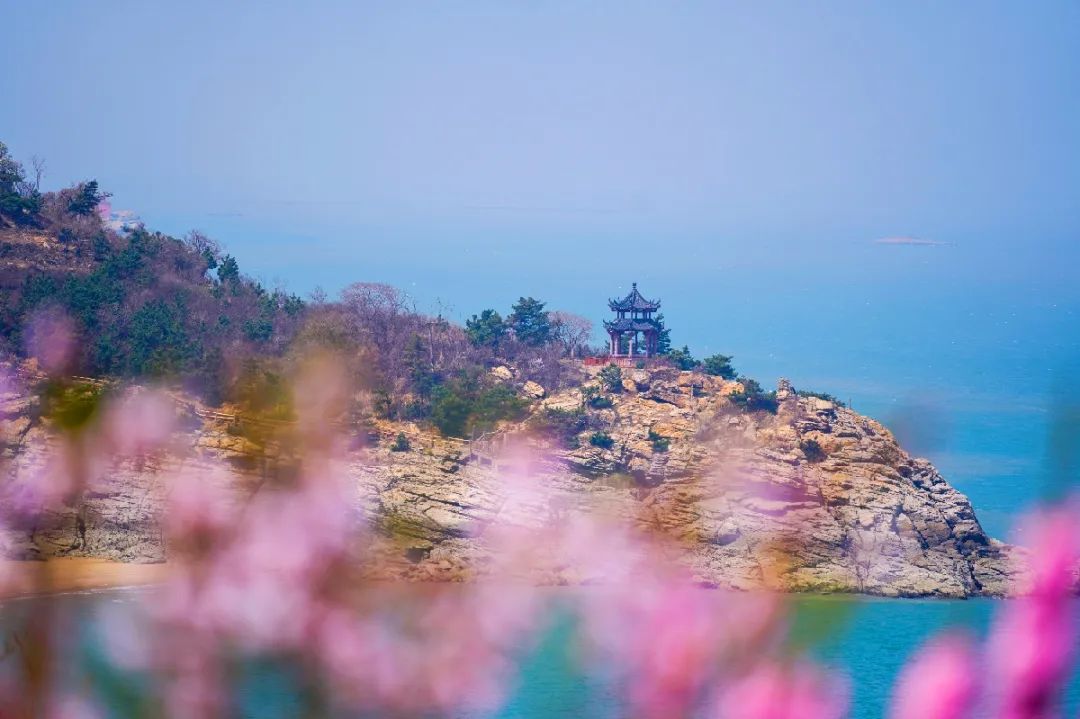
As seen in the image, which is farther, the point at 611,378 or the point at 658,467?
the point at 611,378

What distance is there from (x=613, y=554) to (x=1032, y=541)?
12514mm

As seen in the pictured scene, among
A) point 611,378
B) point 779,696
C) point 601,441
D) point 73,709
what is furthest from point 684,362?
point 779,696

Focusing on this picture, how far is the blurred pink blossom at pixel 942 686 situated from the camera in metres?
1.87

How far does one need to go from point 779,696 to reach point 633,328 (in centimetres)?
2404

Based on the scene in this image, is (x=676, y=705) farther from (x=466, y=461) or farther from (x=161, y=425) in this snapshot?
(x=466, y=461)

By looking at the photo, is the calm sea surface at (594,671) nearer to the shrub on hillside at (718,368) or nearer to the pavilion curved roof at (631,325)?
the shrub on hillside at (718,368)

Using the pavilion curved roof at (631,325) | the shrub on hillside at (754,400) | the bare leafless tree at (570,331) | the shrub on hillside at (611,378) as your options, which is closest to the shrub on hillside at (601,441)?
the shrub on hillside at (611,378)

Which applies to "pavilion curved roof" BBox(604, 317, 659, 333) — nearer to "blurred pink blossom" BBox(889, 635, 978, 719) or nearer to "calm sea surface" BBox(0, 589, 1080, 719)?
"calm sea surface" BBox(0, 589, 1080, 719)

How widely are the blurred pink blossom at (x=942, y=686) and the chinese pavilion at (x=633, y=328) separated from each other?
2378 cm

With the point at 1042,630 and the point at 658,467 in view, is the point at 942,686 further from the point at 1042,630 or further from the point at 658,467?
the point at 658,467

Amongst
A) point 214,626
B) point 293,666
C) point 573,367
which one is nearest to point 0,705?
point 293,666

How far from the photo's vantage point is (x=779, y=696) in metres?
2.11

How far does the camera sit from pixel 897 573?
796 inches

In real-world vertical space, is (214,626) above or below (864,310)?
below
